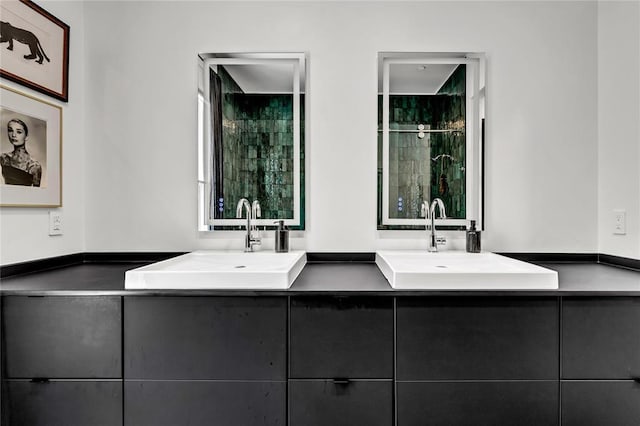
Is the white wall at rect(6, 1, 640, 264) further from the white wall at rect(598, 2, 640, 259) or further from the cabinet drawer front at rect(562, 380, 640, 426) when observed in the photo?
the cabinet drawer front at rect(562, 380, 640, 426)

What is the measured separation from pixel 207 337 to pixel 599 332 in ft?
4.24

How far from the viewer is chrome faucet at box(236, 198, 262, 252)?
5.85 ft

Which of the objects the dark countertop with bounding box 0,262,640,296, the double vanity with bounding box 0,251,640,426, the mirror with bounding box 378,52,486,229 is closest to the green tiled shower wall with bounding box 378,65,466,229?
the mirror with bounding box 378,52,486,229

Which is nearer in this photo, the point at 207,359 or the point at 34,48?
the point at 207,359

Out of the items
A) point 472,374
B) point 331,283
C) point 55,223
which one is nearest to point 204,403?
point 331,283

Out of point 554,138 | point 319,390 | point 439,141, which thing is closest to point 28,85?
point 319,390

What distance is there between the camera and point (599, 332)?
1.23 m

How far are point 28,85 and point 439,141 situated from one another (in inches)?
70.9

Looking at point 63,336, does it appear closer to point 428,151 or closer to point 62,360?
point 62,360

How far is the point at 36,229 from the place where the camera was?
1.62 m

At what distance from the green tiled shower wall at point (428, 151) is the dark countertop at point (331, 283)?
429 mm

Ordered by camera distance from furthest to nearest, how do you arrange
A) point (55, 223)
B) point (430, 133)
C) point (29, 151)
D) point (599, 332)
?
point (430, 133)
point (55, 223)
point (29, 151)
point (599, 332)

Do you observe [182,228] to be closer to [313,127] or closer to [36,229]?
[36,229]

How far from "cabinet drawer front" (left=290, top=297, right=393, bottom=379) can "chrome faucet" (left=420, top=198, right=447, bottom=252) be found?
646mm
